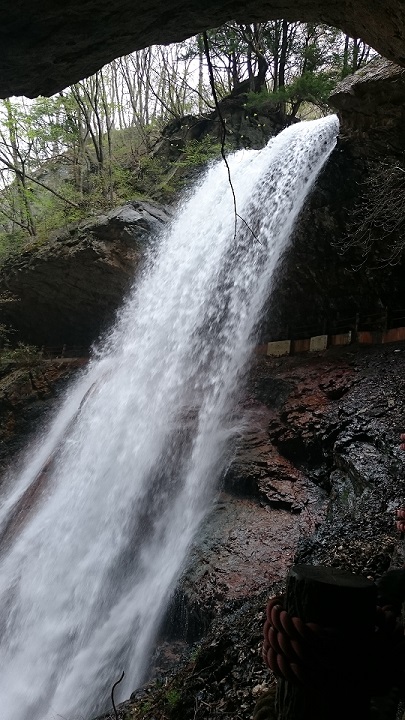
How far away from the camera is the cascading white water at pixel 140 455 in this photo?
22.1 ft

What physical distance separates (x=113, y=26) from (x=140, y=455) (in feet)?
24.4

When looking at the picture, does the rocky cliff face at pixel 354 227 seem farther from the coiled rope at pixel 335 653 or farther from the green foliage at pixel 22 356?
the green foliage at pixel 22 356

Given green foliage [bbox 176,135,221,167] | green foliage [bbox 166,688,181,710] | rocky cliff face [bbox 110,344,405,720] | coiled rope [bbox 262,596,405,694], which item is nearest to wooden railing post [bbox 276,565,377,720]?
coiled rope [bbox 262,596,405,694]

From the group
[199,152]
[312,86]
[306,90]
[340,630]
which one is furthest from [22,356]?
[340,630]

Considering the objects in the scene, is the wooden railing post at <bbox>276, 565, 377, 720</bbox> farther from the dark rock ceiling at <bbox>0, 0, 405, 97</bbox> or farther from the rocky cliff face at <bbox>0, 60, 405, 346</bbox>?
the rocky cliff face at <bbox>0, 60, 405, 346</bbox>

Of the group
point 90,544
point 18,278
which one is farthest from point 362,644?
point 18,278

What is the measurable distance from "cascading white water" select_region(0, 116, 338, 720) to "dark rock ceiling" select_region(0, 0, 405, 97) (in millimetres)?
6002

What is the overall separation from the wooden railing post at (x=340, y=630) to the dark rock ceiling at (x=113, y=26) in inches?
139

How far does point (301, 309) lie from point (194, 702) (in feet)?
27.8

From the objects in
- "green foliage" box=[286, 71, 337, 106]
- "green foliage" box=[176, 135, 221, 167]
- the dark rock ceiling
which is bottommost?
the dark rock ceiling

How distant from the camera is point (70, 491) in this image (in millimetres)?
10180

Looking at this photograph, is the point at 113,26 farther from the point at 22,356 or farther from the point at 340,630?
the point at 22,356

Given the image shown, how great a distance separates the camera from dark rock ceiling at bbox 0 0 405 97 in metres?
3.40

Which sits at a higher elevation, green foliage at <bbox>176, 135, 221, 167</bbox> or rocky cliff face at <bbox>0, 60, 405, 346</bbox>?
green foliage at <bbox>176, 135, 221, 167</bbox>
